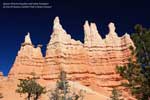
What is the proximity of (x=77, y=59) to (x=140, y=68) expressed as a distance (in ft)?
403

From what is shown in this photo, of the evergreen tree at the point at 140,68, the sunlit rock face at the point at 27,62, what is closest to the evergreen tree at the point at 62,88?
the evergreen tree at the point at 140,68

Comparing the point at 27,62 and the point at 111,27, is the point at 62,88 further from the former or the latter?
the point at 111,27

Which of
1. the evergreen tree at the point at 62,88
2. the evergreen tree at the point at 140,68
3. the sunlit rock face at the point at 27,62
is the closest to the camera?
the evergreen tree at the point at 140,68

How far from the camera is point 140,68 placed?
31.3 meters

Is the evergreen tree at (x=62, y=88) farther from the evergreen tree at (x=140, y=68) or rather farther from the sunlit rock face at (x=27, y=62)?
the sunlit rock face at (x=27, y=62)

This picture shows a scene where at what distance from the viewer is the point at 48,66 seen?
490 feet

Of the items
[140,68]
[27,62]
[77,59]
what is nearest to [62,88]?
[140,68]

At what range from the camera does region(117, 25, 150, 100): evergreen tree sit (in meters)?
30.5

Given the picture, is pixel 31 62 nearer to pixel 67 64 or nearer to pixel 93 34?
pixel 67 64

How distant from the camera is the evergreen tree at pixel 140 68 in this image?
3055 centimetres

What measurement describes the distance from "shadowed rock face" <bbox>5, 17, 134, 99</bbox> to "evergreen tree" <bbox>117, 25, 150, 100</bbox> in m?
106

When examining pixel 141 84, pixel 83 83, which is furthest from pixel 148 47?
pixel 83 83

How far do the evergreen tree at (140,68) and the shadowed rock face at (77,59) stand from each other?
10604 cm

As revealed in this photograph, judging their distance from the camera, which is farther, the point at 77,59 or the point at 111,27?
the point at 111,27
